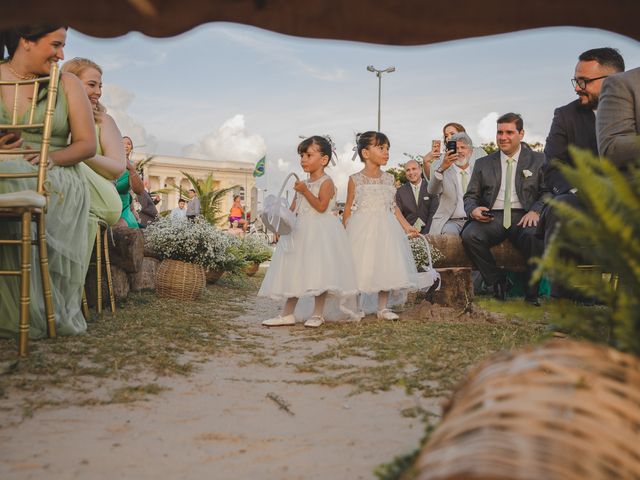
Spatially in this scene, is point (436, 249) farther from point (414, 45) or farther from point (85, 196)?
point (414, 45)

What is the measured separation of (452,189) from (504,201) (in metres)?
1.58

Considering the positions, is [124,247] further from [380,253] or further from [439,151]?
[439,151]

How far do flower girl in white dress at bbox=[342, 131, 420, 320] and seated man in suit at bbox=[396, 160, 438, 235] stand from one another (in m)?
2.65

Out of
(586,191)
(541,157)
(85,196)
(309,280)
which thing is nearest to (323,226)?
(309,280)

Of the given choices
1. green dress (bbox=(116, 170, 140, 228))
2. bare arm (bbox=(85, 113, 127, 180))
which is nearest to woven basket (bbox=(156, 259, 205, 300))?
green dress (bbox=(116, 170, 140, 228))

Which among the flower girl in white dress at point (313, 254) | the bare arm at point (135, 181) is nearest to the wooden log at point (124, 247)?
the flower girl in white dress at point (313, 254)

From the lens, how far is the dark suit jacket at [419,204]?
10156 millimetres

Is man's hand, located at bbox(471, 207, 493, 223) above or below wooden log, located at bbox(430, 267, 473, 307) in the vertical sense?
above

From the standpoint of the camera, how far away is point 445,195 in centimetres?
952

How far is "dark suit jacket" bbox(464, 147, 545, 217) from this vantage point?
779 centimetres

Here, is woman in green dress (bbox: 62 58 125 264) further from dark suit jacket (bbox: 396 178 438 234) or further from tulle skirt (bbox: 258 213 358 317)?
dark suit jacket (bbox: 396 178 438 234)

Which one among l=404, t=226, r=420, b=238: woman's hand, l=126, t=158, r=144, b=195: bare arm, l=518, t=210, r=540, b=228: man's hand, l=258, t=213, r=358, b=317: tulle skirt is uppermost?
l=126, t=158, r=144, b=195: bare arm


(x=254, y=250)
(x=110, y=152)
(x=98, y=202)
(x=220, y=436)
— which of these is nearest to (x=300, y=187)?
(x=110, y=152)

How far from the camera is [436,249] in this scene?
8109 mm
